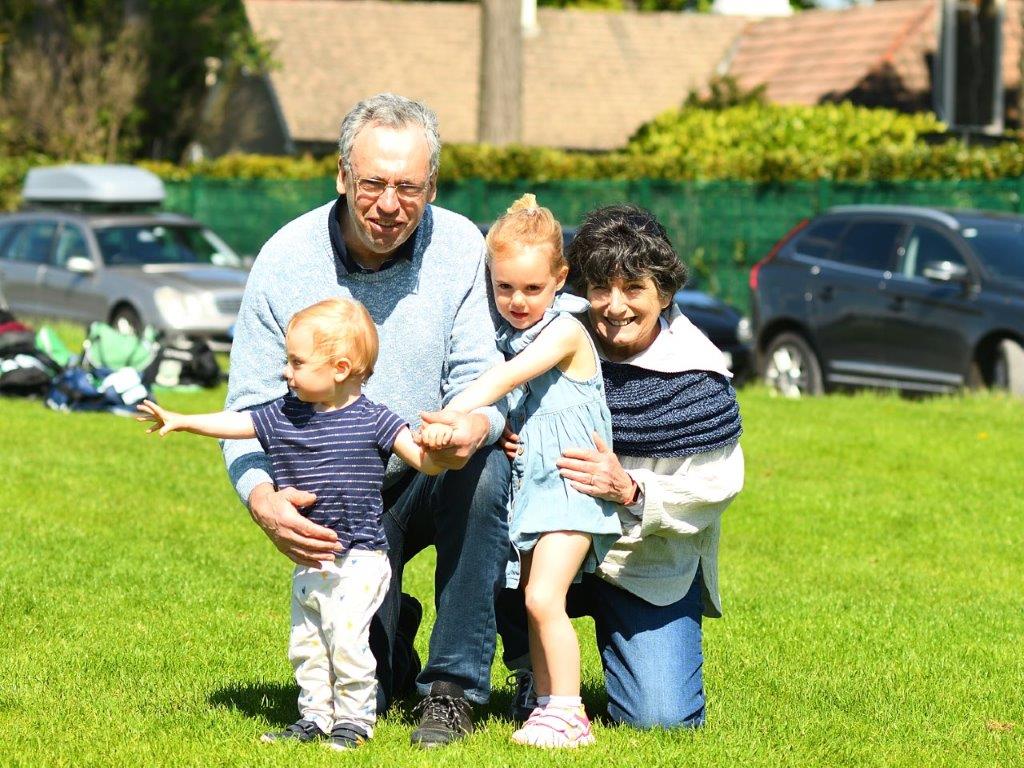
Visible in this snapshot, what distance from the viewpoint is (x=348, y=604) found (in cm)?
461

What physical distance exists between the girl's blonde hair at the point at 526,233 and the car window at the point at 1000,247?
9.93m

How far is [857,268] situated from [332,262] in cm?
1083

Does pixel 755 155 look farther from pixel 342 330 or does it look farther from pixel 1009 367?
pixel 342 330

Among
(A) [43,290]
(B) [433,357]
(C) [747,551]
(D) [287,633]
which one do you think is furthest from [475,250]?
(A) [43,290]

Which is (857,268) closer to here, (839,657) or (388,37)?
(839,657)

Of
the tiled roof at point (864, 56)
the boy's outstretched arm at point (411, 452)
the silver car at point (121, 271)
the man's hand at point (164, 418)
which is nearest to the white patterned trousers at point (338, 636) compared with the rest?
the boy's outstretched arm at point (411, 452)

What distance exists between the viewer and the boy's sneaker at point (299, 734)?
4.72 meters

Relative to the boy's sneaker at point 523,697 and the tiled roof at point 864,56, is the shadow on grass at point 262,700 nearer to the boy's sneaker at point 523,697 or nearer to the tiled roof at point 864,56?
the boy's sneaker at point 523,697

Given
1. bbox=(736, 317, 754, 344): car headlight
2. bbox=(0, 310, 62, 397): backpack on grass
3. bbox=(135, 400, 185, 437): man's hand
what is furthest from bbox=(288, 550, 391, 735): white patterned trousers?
bbox=(736, 317, 754, 344): car headlight

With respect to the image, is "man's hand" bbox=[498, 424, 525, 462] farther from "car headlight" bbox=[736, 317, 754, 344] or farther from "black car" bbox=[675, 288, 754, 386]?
"car headlight" bbox=[736, 317, 754, 344]

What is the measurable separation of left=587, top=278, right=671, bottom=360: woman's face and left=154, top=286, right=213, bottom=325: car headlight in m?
12.8

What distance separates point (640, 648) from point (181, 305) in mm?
13063

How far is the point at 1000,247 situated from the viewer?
14.3 metres

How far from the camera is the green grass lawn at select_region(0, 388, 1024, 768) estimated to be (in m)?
4.87
